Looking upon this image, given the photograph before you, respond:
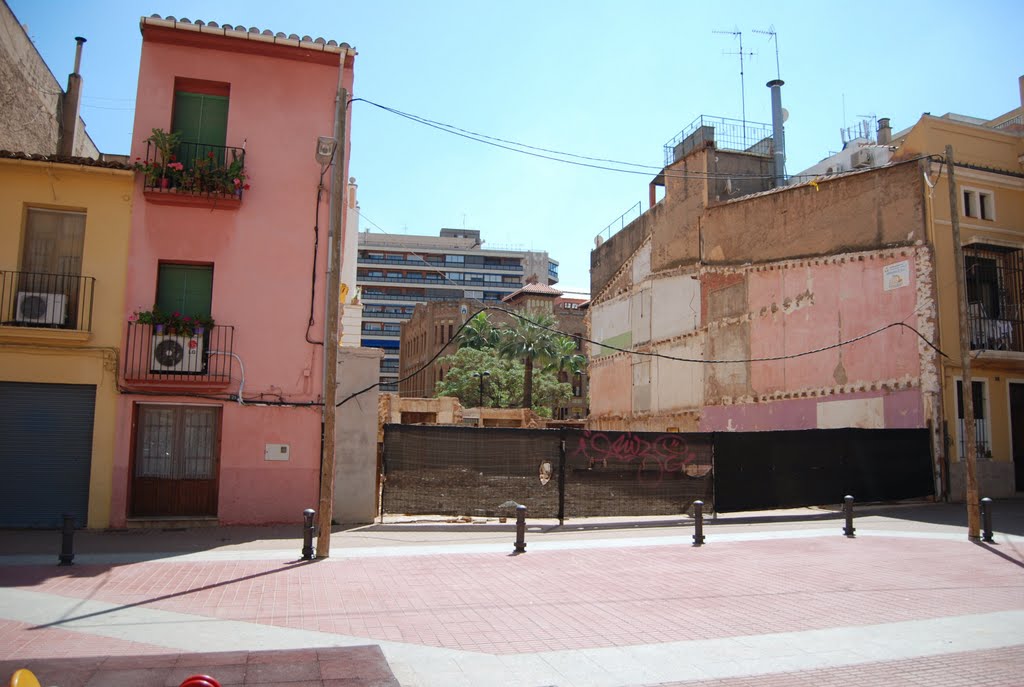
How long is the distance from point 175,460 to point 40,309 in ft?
12.8

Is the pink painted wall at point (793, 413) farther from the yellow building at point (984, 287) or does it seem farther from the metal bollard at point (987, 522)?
the metal bollard at point (987, 522)

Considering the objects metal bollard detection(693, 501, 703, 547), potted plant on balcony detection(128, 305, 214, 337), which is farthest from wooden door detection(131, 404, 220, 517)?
metal bollard detection(693, 501, 703, 547)

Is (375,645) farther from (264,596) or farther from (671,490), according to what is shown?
(671,490)

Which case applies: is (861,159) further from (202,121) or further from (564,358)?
(564,358)

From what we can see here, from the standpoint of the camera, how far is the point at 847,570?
1063 cm

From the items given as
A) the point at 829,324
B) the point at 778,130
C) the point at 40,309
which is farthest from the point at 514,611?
the point at 778,130

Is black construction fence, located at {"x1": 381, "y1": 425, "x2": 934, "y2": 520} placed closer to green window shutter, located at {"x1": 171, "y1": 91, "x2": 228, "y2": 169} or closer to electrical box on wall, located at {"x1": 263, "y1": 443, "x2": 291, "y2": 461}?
electrical box on wall, located at {"x1": 263, "y1": 443, "x2": 291, "y2": 461}

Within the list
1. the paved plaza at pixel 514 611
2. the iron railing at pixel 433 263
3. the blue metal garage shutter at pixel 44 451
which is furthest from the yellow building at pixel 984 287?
the iron railing at pixel 433 263

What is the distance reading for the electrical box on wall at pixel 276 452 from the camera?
15.3m

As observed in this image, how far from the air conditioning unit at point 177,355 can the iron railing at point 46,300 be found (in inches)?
54.7

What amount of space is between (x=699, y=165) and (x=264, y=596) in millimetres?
23565

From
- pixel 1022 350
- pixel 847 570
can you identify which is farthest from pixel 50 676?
pixel 1022 350

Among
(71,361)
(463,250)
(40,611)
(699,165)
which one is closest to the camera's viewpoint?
→ (40,611)

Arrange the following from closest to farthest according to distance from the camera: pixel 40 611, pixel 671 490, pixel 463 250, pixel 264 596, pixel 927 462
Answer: pixel 40 611 < pixel 264 596 < pixel 671 490 < pixel 927 462 < pixel 463 250
